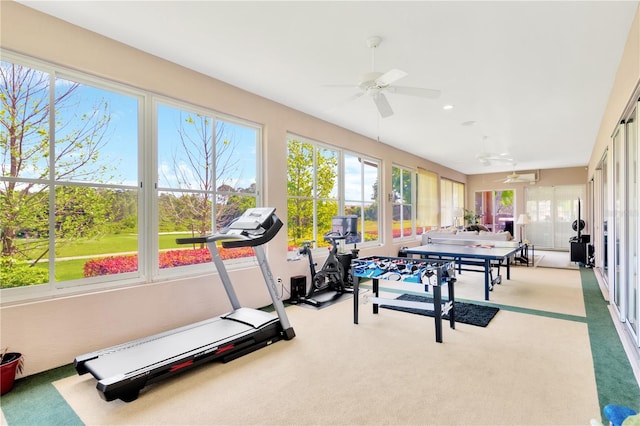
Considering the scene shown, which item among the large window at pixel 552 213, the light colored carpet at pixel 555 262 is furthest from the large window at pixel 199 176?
the large window at pixel 552 213

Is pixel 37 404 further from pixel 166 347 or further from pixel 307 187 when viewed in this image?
pixel 307 187

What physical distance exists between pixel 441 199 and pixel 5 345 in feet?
33.4

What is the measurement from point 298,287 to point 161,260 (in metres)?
1.96

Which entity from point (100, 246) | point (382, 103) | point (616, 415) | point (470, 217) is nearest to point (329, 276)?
point (382, 103)

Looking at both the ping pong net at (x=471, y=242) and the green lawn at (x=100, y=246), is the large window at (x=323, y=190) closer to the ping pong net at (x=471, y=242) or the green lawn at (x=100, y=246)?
the ping pong net at (x=471, y=242)

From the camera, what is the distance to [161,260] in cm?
Answer: 344

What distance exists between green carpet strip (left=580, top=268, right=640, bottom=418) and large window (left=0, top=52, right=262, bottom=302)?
3.84m

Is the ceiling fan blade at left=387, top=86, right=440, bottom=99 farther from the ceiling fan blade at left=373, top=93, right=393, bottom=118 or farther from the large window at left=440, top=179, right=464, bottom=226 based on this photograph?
the large window at left=440, top=179, right=464, bottom=226

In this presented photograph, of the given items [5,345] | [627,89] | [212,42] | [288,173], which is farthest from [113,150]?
[627,89]

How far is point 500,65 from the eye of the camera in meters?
3.38

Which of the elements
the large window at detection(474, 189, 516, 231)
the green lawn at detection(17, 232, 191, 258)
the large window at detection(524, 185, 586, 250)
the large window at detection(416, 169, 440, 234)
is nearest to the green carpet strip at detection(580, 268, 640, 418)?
the green lawn at detection(17, 232, 191, 258)

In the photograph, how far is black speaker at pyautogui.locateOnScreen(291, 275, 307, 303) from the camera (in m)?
4.66

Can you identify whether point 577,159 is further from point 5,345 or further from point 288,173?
point 5,345

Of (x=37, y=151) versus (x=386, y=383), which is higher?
(x=37, y=151)
